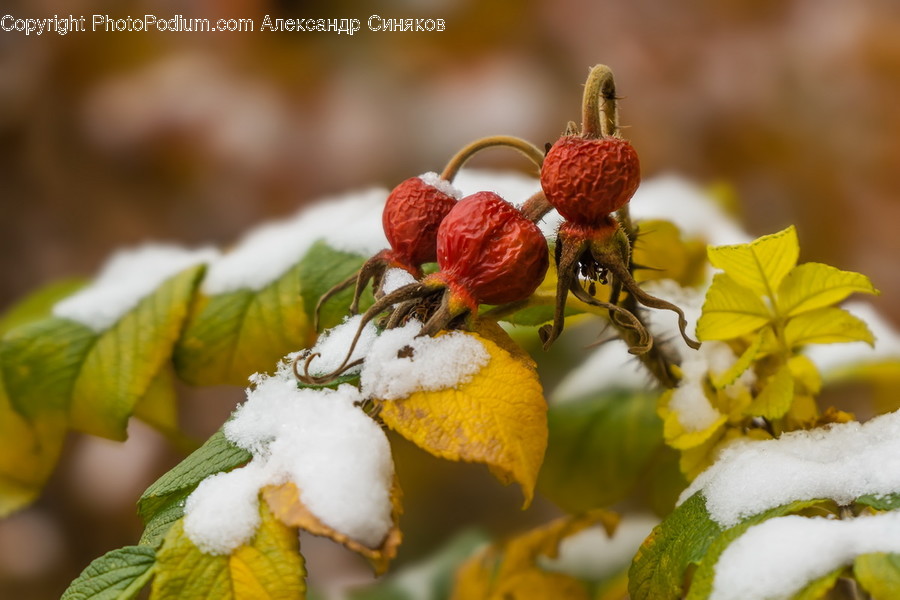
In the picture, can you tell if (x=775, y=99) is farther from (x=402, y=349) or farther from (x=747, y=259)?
(x=402, y=349)

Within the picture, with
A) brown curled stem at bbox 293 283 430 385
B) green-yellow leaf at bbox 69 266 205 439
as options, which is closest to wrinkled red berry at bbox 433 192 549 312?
brown curled stem at bbox 293 283 430 385

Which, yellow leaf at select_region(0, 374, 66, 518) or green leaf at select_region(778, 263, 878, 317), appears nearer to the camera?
green leaf at select_region(778, 263, 878, 317)

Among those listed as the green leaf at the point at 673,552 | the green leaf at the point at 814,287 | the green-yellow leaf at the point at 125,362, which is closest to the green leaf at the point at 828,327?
the green leaf at the point at 814,287

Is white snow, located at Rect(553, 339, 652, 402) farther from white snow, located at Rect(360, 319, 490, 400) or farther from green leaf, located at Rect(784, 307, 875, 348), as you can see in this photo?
white snow, located at Rect(360, 319, 490, 400)

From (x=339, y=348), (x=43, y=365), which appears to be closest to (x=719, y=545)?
(x=339, y=348)

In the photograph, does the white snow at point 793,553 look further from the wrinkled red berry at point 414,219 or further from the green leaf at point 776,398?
the wrinkled red berry at point 414,219

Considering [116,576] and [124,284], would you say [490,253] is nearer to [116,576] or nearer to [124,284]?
[116,576]
